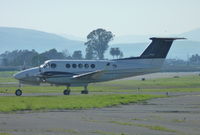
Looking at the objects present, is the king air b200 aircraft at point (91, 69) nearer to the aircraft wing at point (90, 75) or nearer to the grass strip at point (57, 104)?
the aircraft wing at point (90, 75)

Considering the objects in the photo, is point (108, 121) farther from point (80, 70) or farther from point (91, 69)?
point (91, 69)

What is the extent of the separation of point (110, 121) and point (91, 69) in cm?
2379

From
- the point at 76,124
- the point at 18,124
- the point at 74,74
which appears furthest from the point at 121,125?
the point at 74,74

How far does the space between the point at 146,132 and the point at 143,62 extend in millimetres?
29140

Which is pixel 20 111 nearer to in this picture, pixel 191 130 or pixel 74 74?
pixel 191 130

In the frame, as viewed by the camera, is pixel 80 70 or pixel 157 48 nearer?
pixel 80 70

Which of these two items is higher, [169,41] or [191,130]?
[169,41]

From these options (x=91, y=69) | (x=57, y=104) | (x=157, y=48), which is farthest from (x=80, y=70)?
(x=57, y=104)

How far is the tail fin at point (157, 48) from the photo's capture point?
167 ft

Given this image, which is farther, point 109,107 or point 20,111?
point 109,107

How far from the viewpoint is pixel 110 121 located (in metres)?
25.4

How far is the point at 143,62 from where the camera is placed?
5044cm

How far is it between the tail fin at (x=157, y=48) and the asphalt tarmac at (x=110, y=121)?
16.9m

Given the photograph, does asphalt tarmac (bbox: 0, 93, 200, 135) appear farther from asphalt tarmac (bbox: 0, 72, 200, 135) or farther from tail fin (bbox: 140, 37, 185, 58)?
tail fin (bbox: 140, 37, 185, 58)
